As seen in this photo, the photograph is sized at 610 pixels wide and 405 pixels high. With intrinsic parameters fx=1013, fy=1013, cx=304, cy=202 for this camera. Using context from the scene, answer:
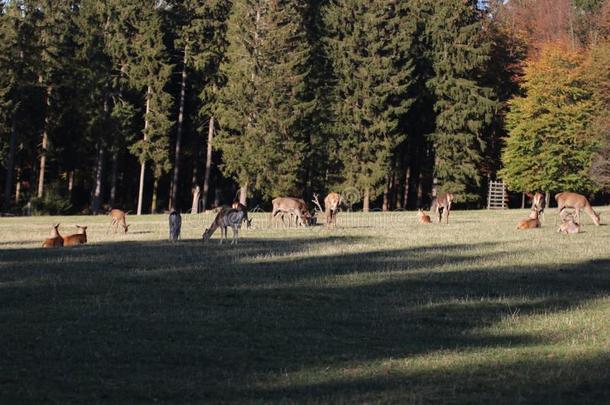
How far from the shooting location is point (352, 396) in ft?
30.9

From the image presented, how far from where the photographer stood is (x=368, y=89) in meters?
60.2

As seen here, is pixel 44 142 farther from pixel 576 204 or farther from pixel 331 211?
pixel 576 204

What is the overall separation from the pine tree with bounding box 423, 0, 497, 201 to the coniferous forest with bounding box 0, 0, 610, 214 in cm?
12

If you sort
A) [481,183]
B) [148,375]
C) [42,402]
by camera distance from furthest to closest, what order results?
[481,183]
[148,375]
[42,402]

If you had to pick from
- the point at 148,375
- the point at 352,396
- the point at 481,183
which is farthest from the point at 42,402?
the point at 481,183

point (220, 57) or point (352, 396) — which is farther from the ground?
point (220, 57)

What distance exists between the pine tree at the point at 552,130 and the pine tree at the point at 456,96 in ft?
7.79

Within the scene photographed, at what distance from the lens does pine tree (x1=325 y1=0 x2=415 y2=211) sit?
60031 millimetres

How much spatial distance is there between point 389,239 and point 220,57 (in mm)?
34200

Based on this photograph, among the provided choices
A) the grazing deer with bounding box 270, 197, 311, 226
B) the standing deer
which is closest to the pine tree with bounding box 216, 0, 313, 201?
the grazing deer with bounding box 270, 197, 311, 226

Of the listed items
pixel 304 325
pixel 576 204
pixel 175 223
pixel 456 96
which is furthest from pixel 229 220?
pixel 456 96

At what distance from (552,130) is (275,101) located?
17318mm

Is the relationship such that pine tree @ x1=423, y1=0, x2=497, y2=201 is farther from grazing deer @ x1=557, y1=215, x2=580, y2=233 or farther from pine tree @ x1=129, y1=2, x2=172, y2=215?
grazing deer @ x1=557, y1=215, x2=580, y2=233

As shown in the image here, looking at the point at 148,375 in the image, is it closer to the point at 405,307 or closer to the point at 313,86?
the point at 405,307
